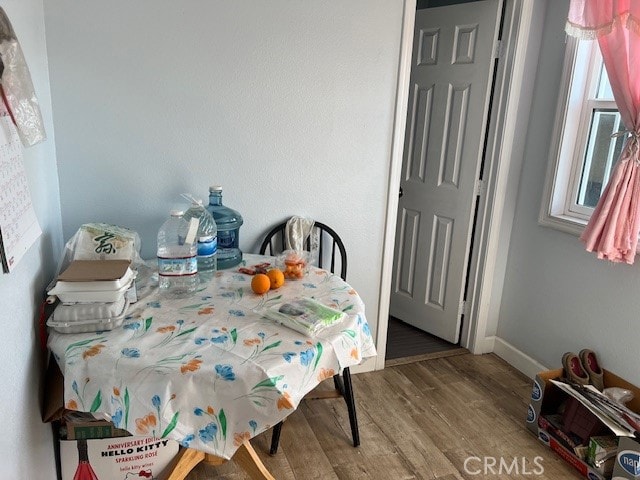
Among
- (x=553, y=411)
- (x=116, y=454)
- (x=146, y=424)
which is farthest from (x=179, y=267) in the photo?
(x=553, y=411)

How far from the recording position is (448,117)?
2.86 m

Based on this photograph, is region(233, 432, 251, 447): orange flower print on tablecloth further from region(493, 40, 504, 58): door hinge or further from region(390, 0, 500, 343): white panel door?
region(493, 40, 504, 58): door hinge

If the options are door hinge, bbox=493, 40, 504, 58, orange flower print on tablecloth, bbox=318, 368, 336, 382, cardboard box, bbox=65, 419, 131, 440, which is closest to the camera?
orange flower print on tablecloth, bbox=318, 368, 336, 382

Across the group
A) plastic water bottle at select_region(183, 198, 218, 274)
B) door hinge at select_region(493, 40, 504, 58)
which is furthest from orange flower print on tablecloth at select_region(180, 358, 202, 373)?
door hinge at select_region(493, 40, 504, 58)

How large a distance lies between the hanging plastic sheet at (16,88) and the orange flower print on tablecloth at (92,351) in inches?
21.0

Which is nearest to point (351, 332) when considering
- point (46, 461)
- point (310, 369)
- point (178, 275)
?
point (310, 369)

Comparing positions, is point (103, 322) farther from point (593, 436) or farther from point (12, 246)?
point (593, 436)

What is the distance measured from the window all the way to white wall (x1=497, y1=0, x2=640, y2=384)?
8 centimetres

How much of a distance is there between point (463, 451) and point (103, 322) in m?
1.61

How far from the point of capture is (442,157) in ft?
9.59

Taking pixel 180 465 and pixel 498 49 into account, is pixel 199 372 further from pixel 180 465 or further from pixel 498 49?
pixel 498 49

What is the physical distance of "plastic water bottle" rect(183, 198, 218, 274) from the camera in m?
1.71

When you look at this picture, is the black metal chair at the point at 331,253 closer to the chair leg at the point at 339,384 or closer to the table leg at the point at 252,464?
the chair leg at the point at 339,384

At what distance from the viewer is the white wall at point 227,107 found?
183 centimetres
